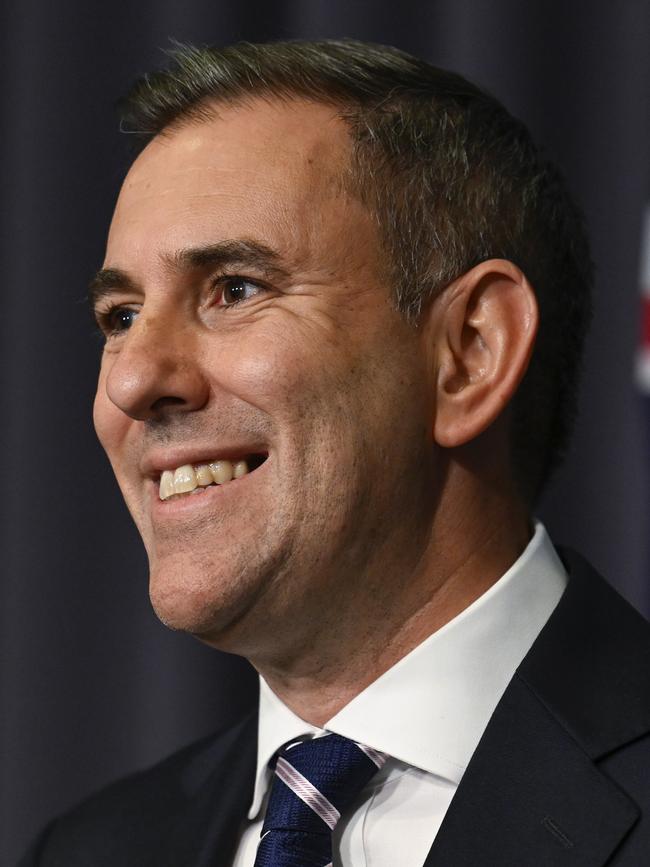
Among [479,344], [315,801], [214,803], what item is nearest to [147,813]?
[214,803]

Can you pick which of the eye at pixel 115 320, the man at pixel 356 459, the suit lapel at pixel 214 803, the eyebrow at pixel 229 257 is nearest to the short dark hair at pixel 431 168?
the man at pixel 356 459

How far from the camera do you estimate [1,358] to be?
7.55 feet

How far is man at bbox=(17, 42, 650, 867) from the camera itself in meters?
1.47

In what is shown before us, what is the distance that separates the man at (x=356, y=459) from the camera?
1470 millimetres

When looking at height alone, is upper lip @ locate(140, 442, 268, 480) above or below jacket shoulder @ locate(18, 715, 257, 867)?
above

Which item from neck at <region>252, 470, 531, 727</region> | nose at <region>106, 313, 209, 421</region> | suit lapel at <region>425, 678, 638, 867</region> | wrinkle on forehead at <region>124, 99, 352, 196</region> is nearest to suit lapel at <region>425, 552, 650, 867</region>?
suit lapel at <region>425, 678, 638, 867</region>

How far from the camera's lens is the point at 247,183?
5.10 ft

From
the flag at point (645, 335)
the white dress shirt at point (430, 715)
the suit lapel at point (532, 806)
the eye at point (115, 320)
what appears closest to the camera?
the suit lapel at point (532, 806)

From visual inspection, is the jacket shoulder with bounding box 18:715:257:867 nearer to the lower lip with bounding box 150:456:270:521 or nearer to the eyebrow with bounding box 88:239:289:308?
the lower lip with bounding box 150:456:270:521

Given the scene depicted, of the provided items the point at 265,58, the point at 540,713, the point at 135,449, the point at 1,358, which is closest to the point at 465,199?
the point at 265,58

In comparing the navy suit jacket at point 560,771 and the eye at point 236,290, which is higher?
the eye at point 236,290

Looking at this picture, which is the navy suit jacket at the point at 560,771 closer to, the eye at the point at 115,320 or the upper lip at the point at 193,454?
the upper lip at the point at 193,454

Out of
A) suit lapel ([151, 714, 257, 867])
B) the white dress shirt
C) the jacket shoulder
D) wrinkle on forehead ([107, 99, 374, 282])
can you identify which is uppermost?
wrinkle on forehead ([107, 99, 374, 282])

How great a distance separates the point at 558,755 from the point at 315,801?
0.29 m
